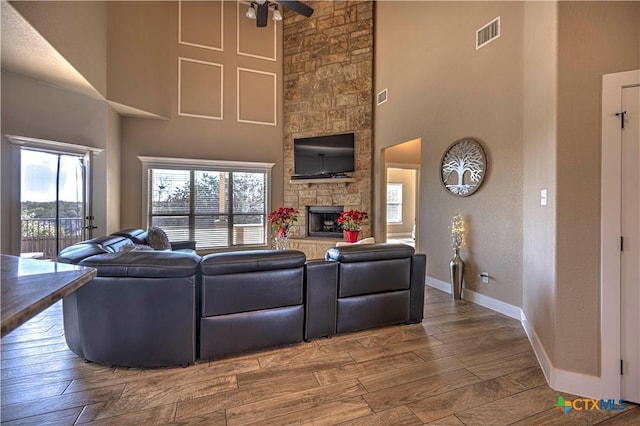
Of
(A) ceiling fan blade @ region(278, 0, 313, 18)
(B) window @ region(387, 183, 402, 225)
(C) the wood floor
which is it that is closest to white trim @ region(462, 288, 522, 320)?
(C) the wood floor

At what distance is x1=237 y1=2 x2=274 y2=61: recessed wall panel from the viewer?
660cm

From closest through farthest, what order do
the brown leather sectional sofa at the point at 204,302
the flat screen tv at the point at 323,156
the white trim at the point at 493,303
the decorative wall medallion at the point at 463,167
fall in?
the brown leather sectional sofa at the point at 204,302 < the white trim at the point at 493,303 < the decorative wall medallion at the point at 463,167 < the flat screen tv at the point at 323,156

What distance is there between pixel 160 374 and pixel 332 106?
225 inches

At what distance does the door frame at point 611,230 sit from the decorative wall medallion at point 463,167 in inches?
71.1

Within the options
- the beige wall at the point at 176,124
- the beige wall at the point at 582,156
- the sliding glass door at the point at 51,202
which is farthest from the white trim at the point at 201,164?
the beige wall at the point at 582,156

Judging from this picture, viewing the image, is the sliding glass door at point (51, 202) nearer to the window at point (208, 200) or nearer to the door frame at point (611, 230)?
the window at point (208, 200)

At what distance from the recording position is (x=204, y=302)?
243 centimetres

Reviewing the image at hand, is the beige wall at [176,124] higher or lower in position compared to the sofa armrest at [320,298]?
higher

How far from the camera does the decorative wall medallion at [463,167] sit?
153 inches

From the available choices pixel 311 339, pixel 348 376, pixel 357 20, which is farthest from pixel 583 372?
pixel 357 20

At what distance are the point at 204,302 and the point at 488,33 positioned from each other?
4.38 meters

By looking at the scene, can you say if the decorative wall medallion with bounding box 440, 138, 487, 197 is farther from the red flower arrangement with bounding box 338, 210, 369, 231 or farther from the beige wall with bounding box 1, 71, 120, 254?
the beige wall with bounding box 1, 71, 120, 254

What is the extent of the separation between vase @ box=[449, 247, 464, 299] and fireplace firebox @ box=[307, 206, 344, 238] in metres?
3.00

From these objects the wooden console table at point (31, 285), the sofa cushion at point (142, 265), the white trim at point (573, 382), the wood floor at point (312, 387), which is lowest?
the wood floor at point (312, 387)
